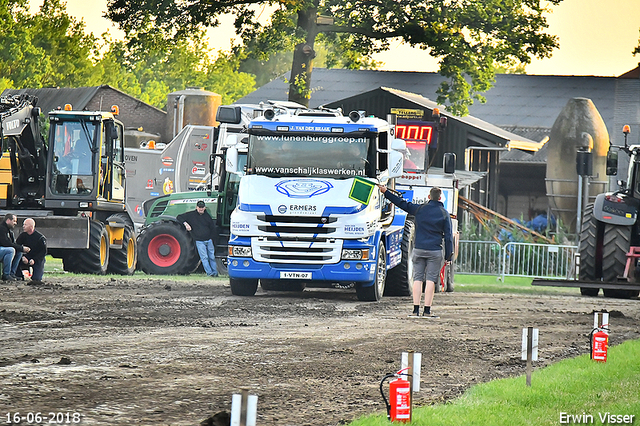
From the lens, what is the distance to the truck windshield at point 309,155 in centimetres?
1958

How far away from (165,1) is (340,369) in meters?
26.1

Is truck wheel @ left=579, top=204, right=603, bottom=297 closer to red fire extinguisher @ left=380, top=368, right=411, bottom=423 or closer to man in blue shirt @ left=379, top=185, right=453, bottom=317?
man in blue shirt @ left=379, top=185, right=453, bottom=317

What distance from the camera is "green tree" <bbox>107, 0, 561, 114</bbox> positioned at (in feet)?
113

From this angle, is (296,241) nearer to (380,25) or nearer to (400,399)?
(400,399)

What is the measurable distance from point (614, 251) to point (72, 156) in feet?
40.1

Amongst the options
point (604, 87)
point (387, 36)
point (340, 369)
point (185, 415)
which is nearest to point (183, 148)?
point (387, 36)

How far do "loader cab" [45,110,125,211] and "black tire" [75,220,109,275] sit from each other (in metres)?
0.59

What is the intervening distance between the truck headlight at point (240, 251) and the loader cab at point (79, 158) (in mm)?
7111

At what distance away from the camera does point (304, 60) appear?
113 ft

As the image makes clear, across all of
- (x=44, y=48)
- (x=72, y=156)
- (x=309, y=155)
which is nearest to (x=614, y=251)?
(x=309, y=155)

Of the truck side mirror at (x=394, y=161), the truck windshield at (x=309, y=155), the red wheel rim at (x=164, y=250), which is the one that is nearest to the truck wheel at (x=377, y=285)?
the truck side mirror at (x=394, y=161)

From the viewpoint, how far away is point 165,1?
35.2 meters

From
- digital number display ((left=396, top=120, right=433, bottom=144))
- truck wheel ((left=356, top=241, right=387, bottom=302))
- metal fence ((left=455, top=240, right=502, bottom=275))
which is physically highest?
digital number display ((left=396, top=120, right=433, bottom=144))

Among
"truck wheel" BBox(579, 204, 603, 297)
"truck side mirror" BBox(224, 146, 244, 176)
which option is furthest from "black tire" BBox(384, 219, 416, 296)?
"truck wheel" BBox(579, 204, 603, 297)
